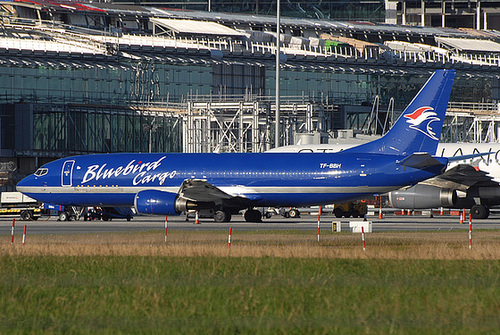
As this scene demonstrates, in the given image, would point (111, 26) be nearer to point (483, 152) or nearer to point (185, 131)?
point (185, 131)

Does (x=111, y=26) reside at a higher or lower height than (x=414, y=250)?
higher

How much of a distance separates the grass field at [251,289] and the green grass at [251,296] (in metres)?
0.02

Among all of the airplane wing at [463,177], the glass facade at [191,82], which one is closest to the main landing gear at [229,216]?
the airplane wing at [463,177]

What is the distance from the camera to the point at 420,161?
4628 cm

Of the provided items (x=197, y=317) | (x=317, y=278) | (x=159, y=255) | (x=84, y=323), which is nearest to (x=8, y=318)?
(x=84, y=323)

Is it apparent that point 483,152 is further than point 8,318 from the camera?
Yes

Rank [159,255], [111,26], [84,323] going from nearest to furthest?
[84,323] → [159,255] → [111,26]

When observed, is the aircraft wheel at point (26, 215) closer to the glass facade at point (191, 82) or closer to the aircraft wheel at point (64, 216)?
the aircraft wheel at point (64, 216)

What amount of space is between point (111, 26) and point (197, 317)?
91.6 m

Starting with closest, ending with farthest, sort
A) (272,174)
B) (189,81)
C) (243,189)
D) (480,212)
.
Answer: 1. (272,174)
2. (243,189)
3. (480,212)
4. (189,81)

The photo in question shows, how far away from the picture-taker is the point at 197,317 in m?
15.2

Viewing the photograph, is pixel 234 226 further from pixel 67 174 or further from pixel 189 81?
pixel 189 81

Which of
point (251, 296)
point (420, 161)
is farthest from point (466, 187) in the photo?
point (251, 296)

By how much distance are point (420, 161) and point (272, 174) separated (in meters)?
7.94
